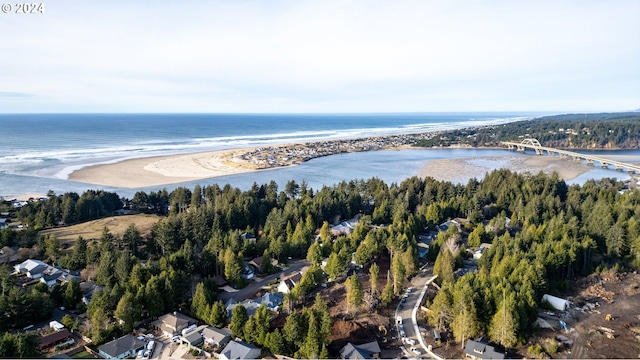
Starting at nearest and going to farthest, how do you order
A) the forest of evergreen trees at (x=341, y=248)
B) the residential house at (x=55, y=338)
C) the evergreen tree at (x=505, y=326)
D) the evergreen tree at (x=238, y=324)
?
the evergreen tree at (x=505, y=326) → the residential house at (x=55, y=338) → the evergreen tree at (x=238, y=324) → the forest of evergreen trees at (x=341, y=248)

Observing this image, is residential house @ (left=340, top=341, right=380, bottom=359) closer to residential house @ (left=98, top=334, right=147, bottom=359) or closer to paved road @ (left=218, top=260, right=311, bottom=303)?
paved road @ (left=218, top=260, right=311, bottom=303)

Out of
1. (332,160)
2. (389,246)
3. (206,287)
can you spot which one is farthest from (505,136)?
(206,287)

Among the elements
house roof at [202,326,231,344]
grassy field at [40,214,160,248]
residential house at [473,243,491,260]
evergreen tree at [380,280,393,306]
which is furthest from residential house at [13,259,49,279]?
residential house at [473,243,491,260]

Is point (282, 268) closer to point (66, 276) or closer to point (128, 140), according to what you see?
point (66, 276)

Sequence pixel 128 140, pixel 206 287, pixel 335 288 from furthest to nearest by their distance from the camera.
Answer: pixel 128 140 → pixel 335 288 → pixel 206 287

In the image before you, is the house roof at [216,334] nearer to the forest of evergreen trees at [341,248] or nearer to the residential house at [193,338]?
the residential house at [193,338]

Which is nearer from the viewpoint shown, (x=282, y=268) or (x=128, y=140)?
(x=282, y=268)

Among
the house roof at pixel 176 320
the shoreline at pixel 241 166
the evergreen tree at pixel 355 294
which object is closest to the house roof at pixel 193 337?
the house roof at pixel 176 320
